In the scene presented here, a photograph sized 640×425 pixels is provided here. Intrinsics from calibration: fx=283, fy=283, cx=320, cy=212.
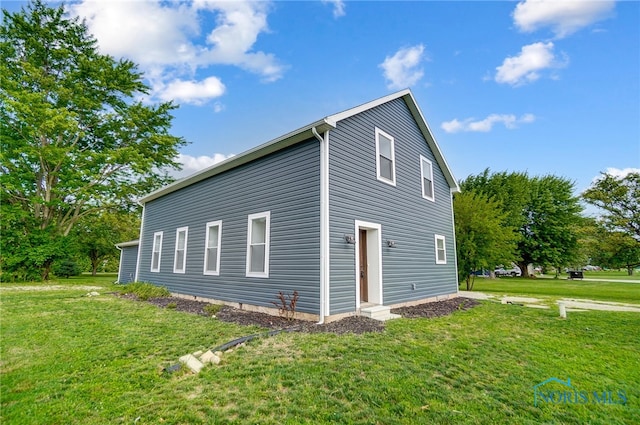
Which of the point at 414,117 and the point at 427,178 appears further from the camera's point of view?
the point at 427,178

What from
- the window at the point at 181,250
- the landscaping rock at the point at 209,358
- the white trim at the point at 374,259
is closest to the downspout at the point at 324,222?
the white trim at the point at 374,259

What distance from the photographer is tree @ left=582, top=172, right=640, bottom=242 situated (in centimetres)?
790

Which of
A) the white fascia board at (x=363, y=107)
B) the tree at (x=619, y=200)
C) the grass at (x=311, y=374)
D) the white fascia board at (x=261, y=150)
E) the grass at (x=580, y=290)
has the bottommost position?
the grass at (x=580, y=290)

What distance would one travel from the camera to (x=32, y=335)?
524 centimetres

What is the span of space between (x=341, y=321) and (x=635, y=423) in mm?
4350

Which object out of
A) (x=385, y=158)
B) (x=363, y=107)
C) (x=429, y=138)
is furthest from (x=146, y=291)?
(x=429, y=138)

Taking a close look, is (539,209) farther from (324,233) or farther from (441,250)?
(324,233)

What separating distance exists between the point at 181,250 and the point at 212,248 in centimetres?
249

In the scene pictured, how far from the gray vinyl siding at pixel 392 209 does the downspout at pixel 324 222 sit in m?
0.19

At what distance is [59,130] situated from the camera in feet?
55.8

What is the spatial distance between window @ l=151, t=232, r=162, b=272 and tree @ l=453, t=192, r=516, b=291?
15.3m

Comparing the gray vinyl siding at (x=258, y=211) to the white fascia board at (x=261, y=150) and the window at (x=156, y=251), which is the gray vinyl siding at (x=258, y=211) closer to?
the white fascia board at (x=261, y=150)

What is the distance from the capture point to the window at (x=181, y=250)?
10974 millimetres

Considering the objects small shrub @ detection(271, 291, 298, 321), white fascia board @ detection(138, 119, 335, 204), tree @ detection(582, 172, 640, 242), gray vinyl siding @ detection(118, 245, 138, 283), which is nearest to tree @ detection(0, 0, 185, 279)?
gray vinyl siding @ detection(118, 245, 138, 283)
